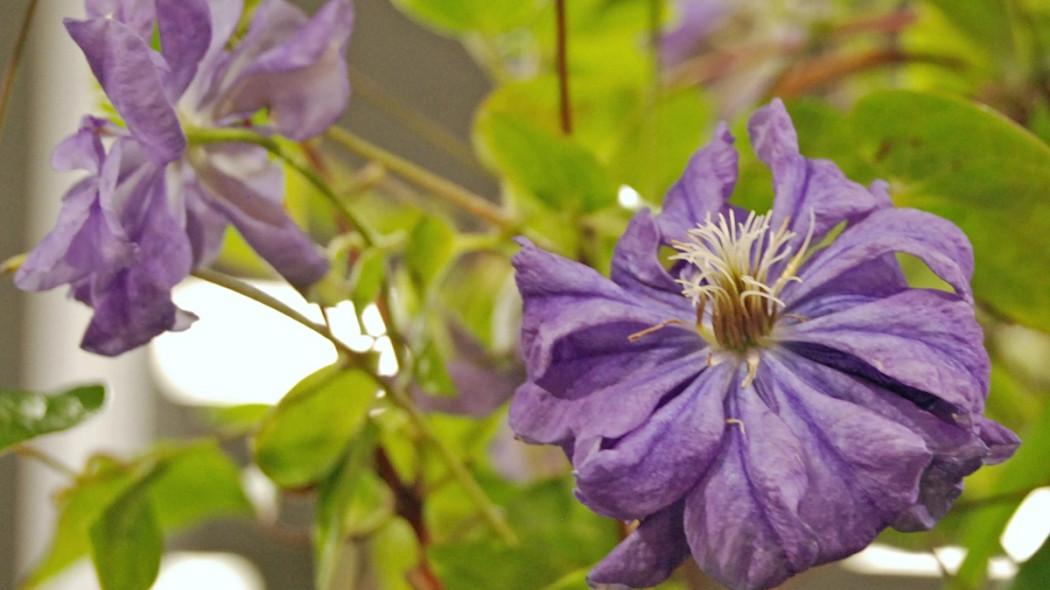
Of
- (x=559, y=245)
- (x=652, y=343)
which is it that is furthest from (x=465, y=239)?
(x=652, y=343)

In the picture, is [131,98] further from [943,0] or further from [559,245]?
[943,0]

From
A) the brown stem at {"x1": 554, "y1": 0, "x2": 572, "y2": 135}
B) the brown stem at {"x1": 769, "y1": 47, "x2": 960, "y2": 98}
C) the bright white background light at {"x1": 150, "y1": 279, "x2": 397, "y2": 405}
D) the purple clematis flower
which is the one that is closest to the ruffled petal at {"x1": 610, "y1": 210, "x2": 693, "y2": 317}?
the purple clematis flower

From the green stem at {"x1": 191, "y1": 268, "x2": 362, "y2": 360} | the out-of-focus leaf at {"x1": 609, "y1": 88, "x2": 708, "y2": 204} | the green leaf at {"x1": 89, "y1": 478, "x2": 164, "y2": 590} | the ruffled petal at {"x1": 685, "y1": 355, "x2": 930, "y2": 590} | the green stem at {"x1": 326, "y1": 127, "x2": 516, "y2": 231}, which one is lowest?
the green leaf at {"x1": 89, "y1": 478, "x2": 164, "y2": 590}

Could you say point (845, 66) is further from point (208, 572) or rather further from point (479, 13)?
point (208, 572)

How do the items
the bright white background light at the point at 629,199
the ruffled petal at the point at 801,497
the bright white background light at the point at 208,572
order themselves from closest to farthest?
the ruffled petal at the point at 801,497 → the bright white background light at the point at 629,199 → the bright white background light at the point at 208,572

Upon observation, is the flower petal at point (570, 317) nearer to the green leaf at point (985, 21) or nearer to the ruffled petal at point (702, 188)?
the ruffled petal at point (702, 188)

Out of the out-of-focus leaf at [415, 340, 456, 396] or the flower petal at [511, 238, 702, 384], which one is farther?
the out-of-focus leaf at [415, 340, 456, 396]

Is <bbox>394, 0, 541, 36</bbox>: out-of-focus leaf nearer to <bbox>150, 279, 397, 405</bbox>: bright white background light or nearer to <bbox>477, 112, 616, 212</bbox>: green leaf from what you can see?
<bbox>477, 112, 616, 212</bbox>: green leaf

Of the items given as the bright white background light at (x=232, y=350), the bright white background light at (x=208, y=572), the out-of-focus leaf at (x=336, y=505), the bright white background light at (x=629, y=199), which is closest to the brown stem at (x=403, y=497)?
the out-of-focus leaf at (x=336, y=505)
